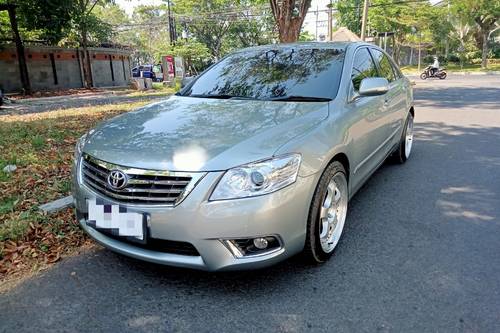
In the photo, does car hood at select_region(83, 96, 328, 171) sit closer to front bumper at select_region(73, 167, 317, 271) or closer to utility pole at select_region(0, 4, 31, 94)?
front bumper at select_region(73, 167, 317, 271)

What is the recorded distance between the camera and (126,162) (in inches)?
93.5

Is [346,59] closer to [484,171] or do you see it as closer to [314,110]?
[314,110]

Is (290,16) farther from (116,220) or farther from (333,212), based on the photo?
(116,220)

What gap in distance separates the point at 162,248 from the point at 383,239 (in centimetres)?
178

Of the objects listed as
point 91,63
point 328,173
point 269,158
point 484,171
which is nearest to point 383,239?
point 328,173

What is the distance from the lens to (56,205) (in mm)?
3717

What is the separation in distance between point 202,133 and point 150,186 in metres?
0.52

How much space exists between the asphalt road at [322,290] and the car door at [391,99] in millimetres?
1055

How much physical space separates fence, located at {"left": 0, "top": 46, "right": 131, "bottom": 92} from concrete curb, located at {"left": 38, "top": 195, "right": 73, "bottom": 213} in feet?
69.8

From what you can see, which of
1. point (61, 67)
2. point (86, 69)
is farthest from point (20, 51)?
point (86, 69)

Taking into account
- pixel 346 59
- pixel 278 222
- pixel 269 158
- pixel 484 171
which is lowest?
pixel 484 171

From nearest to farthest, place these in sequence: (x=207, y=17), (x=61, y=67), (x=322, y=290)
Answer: (x=322, y=290) < (x=61, y=67) < (x=207, y=17)

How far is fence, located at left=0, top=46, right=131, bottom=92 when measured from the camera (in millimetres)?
21953

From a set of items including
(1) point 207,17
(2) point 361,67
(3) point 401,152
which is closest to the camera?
(2) point 361,67
